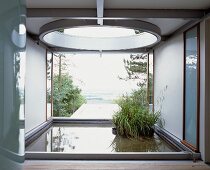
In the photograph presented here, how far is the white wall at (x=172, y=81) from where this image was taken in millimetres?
6523

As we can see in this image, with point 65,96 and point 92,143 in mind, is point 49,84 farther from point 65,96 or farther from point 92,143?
point 92,143

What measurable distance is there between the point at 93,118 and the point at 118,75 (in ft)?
13.9

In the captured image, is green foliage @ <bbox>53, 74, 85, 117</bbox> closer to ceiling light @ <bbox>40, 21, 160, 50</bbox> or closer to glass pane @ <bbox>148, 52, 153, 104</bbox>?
ceiling light @ <bbox>40, 21, 160, 50</bbox>

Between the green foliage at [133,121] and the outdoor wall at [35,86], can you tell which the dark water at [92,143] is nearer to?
the green foliage at [133,121]

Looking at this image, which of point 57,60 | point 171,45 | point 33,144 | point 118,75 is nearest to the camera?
point 33,144

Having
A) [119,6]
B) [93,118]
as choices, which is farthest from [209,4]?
[93,118]

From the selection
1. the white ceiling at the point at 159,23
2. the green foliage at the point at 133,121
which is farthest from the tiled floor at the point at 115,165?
the white ceiling at the point at 159,23

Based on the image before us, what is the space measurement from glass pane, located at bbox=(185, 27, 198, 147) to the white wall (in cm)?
49

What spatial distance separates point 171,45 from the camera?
7363 mm

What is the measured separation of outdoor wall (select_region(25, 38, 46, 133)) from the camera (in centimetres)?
713

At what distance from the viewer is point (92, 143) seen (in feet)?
21.7

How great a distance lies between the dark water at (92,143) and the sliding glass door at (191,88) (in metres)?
0.71

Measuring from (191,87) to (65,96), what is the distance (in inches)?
298

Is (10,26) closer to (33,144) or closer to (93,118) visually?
(33,144)
